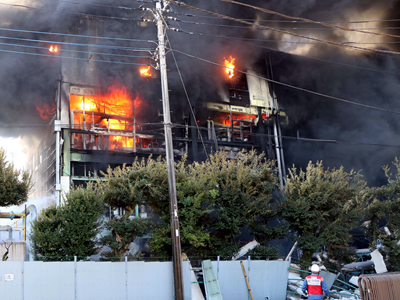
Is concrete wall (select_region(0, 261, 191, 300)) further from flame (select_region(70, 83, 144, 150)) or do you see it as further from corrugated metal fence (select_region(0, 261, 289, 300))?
flame (select_region(70, 83, 144, 150))

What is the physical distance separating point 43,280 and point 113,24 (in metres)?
27.6

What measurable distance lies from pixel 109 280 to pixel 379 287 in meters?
8.43

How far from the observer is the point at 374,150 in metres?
39.5

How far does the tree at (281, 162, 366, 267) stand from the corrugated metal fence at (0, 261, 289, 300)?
236 inches

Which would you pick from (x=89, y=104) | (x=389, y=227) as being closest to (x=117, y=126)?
(x=89, y=104)

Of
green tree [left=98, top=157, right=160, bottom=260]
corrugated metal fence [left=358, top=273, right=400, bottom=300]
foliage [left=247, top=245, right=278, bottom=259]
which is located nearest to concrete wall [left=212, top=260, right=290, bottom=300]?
foliage [left=247, top=245, right=278, bottom=259]

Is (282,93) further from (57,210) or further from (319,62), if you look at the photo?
(57,210)

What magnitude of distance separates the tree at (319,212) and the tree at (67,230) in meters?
10.3

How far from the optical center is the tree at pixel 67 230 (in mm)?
13844

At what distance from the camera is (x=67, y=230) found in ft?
46.6

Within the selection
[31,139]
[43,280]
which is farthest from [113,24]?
[43,280]

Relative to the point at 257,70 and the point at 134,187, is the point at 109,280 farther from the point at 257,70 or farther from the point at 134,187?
the point at 257,70

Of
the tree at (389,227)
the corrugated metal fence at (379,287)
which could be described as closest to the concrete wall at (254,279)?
the corrugated metal fence at (379,287)

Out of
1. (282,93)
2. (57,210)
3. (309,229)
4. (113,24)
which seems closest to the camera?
(57,210)
